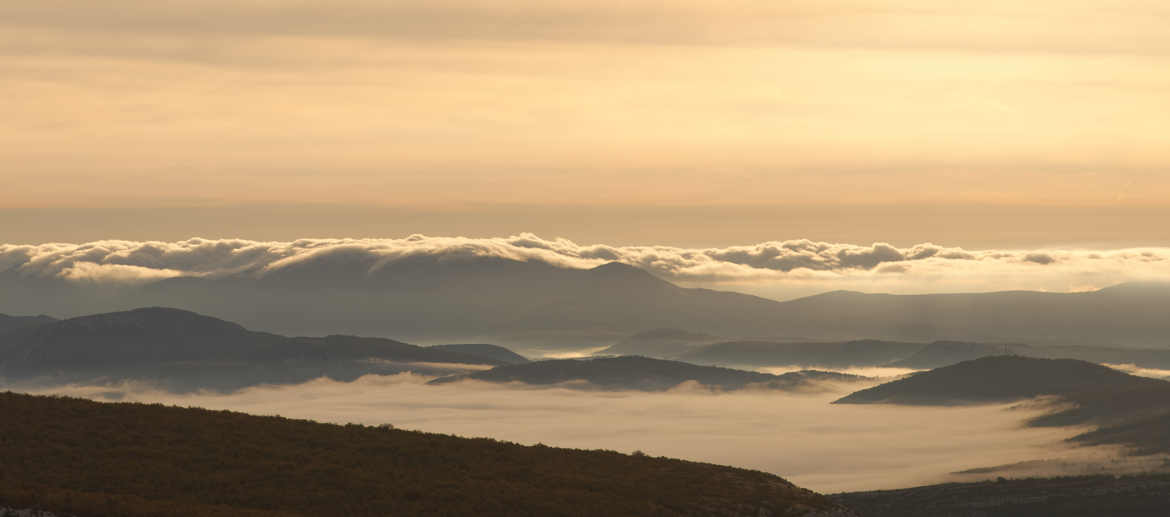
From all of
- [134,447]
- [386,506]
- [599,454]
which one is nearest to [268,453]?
[134,447]

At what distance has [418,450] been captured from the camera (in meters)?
107

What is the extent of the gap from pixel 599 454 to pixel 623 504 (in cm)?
2069

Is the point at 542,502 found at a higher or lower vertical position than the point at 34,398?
lower

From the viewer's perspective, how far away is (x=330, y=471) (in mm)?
96750

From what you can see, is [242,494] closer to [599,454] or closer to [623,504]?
[623,504]

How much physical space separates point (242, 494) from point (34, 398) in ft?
112

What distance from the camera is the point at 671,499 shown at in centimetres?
9881

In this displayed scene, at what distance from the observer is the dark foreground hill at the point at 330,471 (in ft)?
291

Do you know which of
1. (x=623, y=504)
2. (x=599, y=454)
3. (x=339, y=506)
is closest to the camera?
(x=339, y=506)

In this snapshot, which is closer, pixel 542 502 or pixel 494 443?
pixel 542 502

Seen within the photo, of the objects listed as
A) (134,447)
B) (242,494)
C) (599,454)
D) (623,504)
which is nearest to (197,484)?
(242,494)

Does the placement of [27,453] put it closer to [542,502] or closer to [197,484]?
[197,484]

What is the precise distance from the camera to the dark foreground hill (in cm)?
8869

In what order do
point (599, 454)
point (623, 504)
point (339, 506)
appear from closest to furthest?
point (339, 506), point (623, 504), point (599, 454)
